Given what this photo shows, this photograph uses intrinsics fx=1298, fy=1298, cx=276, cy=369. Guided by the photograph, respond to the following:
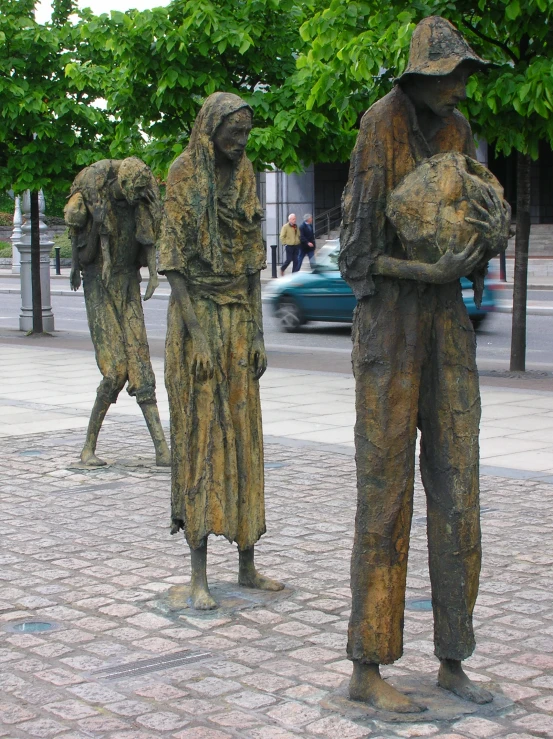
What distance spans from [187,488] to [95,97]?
1354 cm

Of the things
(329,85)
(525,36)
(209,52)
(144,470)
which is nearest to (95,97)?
(209,52)

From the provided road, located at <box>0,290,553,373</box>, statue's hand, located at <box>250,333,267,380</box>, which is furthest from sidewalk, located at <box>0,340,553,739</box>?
road, located at <box>0,290,553,373</box>

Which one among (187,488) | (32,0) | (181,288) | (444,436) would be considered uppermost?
(32,0)

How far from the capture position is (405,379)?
449 cm

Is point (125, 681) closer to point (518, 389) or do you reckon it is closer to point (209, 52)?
point (518, 389)

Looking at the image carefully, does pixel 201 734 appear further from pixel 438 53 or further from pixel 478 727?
pixel 438 53

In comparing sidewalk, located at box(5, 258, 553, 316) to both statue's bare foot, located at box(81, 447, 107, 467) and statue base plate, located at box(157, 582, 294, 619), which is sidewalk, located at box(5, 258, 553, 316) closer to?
statue's bare foot, located at box(81, 447, 107, 467)

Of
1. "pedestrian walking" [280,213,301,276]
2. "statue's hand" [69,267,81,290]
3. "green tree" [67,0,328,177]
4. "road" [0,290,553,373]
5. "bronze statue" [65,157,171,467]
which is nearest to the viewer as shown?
"bronze statue" [65,157,171,467]

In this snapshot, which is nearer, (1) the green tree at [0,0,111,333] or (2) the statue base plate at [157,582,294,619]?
(2) the statue base plate at [157,582,294,619]

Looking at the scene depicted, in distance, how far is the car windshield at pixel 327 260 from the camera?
20.9 meters

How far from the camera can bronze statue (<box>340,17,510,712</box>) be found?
14.6 ft

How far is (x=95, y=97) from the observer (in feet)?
61.0

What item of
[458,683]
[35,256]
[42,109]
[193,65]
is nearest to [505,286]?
[35,256]

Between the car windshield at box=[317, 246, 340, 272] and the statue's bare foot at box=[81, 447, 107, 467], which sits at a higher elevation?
the car windshield at box=[317, 246, 340, 272]
